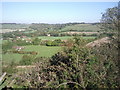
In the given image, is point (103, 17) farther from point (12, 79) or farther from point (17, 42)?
point (17, 42)

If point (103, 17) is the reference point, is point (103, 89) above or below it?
below

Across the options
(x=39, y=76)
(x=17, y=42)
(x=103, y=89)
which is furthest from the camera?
(x=17, y=42)

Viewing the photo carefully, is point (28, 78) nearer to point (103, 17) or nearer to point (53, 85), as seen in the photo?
point (53, 85)

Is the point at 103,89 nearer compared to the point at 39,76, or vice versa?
the point at 103,89

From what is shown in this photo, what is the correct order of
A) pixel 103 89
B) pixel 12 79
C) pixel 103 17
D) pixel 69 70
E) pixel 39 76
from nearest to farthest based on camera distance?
pixel 103 89
pixel 39 76
pixel 69 70
pixel 12 79
pixel 103 17

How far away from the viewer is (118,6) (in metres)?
2.80

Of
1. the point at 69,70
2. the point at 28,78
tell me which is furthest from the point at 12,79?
the point at 69,70

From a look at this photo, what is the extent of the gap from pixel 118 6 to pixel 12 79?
2387 mm

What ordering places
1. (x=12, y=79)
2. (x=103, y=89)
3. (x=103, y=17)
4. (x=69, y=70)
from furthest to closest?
(x=103, y=17)
(x=12, y=79)
(x=69, y=70)
(x=103, y=89)

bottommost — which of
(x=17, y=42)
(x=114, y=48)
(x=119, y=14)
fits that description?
(x=17, y=42)

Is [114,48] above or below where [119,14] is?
below

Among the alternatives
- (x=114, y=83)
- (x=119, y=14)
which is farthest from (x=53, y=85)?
(x=119, y=14)

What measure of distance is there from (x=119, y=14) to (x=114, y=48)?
0.70 metres

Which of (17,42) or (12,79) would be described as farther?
(17,42)
